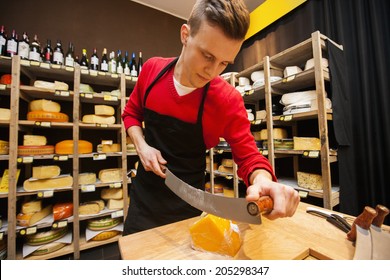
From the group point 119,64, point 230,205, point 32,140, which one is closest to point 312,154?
point 230,205

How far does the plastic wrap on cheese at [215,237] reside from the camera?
0.61m

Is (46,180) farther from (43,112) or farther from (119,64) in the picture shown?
(119,64)

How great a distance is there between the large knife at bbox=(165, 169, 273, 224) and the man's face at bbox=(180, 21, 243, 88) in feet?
1.61

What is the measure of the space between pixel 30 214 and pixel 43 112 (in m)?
1.12

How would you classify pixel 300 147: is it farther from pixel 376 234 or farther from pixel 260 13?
pixel 260 13

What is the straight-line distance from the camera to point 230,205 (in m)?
0.58

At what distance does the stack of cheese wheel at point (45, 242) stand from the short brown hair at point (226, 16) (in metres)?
2.63

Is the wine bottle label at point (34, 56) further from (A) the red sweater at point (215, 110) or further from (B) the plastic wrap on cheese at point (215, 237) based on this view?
(B) the plastic wrap on cheese at point (215, 237)

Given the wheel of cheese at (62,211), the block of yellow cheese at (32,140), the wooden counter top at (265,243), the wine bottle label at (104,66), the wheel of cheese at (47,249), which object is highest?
the wine bottle label at (104,66)

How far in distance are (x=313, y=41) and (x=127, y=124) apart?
1.81m

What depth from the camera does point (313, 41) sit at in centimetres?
169

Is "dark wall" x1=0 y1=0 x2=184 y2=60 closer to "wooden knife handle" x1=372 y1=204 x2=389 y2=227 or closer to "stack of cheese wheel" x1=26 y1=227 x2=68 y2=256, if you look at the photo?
"stack of cheese wheel" x1=26 y1=227 x2=68 y2=256

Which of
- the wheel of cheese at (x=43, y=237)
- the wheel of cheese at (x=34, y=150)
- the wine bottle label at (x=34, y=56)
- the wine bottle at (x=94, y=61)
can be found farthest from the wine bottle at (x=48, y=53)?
the wheel of cheese at (x=43, y=237)

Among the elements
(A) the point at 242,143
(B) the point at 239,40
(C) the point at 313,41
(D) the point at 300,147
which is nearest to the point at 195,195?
(A) the point at 242,143
